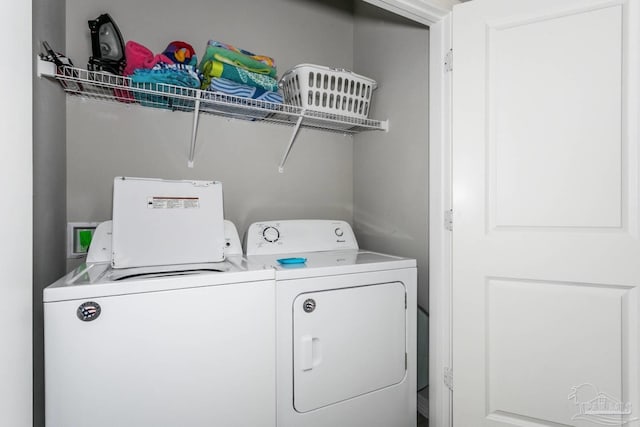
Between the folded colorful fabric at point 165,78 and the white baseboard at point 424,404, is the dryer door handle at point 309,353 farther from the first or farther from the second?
the folded colorful fabric at point 165,78

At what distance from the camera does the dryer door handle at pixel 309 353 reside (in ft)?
4.85

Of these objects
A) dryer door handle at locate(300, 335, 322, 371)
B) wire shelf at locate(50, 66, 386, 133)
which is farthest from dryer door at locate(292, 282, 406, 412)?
wire shelf at locate(50, 66, 386, 133)

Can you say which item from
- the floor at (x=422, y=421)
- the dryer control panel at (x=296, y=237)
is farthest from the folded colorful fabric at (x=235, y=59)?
the floor at (x=422, y=421)

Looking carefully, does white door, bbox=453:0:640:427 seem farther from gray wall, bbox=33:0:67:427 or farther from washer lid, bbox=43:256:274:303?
gray wall, bbox=33:0:67:427

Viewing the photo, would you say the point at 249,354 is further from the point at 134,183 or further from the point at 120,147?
the point at 120,147

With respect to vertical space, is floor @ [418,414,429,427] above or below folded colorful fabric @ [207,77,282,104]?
below

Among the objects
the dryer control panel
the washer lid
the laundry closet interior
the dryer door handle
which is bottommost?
the dryer door handle

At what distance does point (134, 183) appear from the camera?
5.26 feet

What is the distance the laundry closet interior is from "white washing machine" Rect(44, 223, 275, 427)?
281 mm

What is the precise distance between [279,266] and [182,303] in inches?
17.9

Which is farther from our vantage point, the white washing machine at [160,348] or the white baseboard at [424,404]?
the white baseboard at [424,404]

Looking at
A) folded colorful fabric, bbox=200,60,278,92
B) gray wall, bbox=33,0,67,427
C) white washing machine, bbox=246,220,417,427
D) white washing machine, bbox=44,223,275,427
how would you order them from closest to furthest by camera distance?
white washing machine, bbox=44,223,275,427
gray wall, bbox=33,0,67,427
white washing machine, bbox=246,220,417,427
folded colorful fabric, bbox=200,60,278,92

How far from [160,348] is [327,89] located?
62.1 inches

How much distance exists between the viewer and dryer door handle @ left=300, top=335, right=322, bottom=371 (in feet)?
4.85
